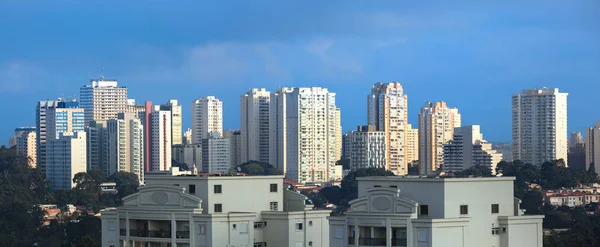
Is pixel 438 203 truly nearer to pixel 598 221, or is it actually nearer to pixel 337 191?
pixel 598 221

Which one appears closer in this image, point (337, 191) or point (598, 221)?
point (598, 221)

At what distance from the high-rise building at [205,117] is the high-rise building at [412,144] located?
59.1ft

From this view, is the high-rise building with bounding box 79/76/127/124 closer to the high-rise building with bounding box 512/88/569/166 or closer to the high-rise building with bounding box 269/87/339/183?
the high-rise building with bounding box 269/87/339/183

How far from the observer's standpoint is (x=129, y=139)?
84500 mm

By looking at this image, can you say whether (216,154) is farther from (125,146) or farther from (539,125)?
(539,125)

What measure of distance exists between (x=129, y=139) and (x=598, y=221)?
4469 centimetres

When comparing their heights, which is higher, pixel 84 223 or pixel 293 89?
pixel 293 89

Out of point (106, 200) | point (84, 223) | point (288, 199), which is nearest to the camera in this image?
point (288, 199)

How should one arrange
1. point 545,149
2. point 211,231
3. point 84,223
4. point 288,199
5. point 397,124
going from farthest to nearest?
point 397,124
point 545,149
point 84,223
point 288,199
point 211,231

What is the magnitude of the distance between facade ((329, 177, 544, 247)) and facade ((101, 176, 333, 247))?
5.76 feet

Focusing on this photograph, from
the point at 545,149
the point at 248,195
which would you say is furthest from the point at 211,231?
the point at 545,149

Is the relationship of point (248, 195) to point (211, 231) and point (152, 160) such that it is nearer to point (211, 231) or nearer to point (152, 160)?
point (211, 231)

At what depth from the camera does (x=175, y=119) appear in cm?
9781

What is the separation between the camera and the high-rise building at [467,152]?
81750 mm
